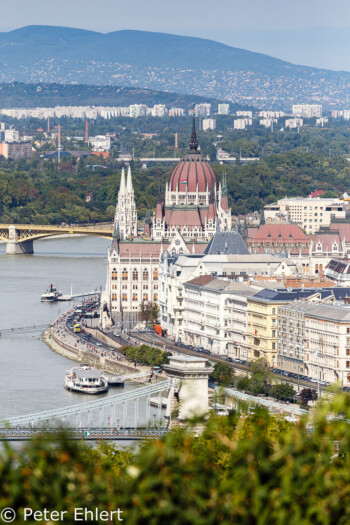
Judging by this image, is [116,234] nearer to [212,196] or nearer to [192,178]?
[192,178]

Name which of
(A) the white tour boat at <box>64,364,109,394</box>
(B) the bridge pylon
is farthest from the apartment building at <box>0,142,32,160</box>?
(A) the white tour boat at <box>64,364,109,394</box>

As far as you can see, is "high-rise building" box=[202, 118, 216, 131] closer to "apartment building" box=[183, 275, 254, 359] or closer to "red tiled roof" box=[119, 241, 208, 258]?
"red tiled roof" box=[119, 241, 208, 258]

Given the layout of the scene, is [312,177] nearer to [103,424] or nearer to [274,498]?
[103,424]

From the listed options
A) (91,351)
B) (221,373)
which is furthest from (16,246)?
(221,373)

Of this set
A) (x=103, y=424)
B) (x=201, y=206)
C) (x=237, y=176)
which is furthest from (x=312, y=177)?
(x=103, y=424)

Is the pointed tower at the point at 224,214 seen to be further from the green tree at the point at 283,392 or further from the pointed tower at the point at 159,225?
the green tree at the point at 283,392
